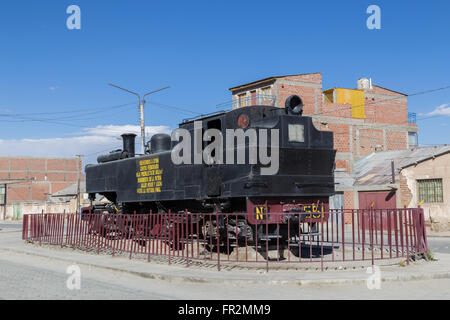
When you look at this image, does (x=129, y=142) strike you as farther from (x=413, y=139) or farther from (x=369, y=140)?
(x=413, y=139)

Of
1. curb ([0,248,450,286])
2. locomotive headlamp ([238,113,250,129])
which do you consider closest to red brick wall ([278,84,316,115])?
locomotive headlamp ([238,113,250,129])

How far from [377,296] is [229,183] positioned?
5.10 metres

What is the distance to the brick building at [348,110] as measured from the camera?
37375mm

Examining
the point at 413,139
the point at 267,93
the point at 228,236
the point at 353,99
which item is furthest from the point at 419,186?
the point at 413,139

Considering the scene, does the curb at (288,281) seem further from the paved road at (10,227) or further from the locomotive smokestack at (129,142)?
the paved road at (10,227)

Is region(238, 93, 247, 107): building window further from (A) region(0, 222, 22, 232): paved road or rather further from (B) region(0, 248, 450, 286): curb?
(B) region(0, 248, 450, 286): curb

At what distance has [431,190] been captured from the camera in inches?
957

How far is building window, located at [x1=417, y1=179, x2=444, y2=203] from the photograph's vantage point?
2397 centimetres

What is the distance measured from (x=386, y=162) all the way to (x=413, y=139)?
1531 cm

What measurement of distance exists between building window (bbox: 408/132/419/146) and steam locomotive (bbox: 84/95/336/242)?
33.7 meters
